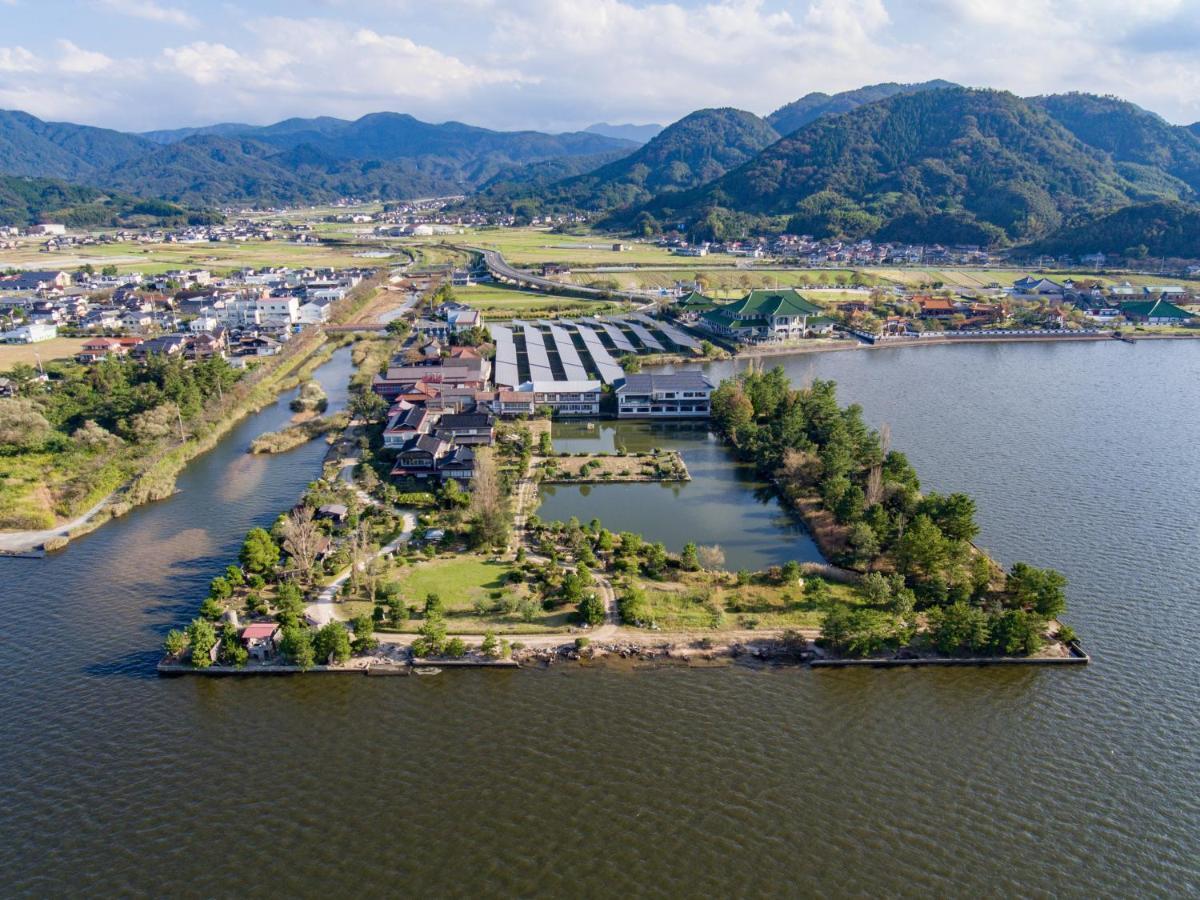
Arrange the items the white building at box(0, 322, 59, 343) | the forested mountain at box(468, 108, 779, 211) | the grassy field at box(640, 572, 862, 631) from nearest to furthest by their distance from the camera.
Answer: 1. the grassy field at box(640, 572, 862, 631)
2. the white building at box(0, 322, 59, 343)
3. the forested mountain at box(468, 108, 779, 211)

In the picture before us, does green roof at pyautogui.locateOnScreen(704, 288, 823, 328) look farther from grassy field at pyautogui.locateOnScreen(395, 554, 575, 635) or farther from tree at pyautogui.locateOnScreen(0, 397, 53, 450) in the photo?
tree at pyautogui.locateOnScreen(0, 397, 53, 450)

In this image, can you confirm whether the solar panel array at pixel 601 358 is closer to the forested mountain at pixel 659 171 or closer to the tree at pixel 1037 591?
the tree at pixel 1037 591

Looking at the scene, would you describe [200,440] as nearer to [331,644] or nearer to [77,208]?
[331,644]

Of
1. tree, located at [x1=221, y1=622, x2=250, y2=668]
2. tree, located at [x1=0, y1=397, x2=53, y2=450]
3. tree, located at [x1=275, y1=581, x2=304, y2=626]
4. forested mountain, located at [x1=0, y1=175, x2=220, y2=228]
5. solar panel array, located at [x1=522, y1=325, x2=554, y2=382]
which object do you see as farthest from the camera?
forested mountain, located at [x1=0, y1=175, x2=220, y2=228]

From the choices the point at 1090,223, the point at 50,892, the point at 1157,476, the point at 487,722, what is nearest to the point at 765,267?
the point at 1090,223

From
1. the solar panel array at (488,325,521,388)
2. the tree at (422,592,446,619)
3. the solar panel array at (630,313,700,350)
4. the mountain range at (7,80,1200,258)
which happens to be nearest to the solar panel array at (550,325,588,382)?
the solar panel array at (488,325,521,388)

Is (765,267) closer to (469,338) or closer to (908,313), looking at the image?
(908,313)
